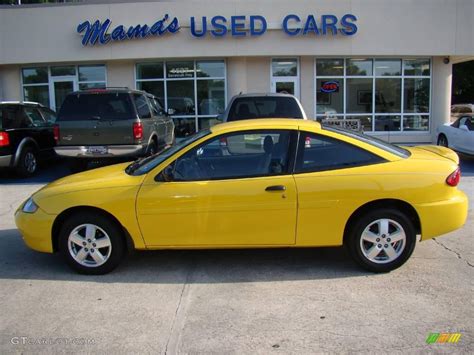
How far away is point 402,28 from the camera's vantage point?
1595 cm

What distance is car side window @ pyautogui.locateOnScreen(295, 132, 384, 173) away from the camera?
477 centimetres

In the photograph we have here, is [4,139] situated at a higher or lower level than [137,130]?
lower

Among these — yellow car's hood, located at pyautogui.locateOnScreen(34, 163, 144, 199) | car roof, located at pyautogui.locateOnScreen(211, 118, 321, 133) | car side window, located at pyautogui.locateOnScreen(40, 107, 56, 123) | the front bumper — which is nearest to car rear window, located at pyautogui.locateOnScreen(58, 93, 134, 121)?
car side window, located at pyautogui.locateOnScreen(40, 107, 56, 123)

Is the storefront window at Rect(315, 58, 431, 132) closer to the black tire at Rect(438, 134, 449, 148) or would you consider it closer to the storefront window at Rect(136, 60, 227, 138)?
the black tire at Rect(438, 134, 449, 148)

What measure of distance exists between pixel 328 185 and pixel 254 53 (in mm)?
11977

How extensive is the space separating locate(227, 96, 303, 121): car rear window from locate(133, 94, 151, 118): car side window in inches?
91.7

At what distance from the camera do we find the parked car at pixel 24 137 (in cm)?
1042

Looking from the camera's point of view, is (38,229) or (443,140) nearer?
(38,229)

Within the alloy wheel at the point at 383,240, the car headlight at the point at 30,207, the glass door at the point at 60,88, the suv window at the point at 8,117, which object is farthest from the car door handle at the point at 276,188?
the glass door at the point at 60,88

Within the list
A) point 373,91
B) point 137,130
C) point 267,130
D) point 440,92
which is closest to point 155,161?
point 267,130

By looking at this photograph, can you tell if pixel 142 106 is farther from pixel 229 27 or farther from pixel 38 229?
pixel 229 27

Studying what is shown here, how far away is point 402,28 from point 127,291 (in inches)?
571

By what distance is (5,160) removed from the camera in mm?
10398

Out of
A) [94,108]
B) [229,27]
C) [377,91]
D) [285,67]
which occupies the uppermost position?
[229,27]
